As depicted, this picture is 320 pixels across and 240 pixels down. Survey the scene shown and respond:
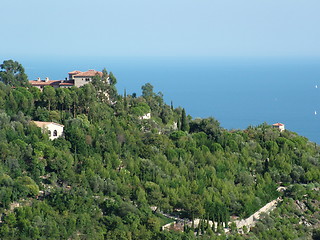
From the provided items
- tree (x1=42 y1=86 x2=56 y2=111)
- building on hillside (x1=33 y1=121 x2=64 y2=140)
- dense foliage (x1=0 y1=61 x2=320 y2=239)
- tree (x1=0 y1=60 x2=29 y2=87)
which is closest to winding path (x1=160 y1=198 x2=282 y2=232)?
dense foliage (x1=0 y1=61 x2=320 y2=239)

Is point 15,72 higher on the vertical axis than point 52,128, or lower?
higher

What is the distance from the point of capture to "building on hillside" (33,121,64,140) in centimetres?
4366

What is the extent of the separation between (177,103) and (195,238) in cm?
10284

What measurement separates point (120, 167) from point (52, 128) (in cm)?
532

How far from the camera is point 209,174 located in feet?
144

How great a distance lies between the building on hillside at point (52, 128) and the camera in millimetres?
A: 43656

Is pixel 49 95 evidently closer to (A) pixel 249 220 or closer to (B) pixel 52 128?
(B) pixel 52 128

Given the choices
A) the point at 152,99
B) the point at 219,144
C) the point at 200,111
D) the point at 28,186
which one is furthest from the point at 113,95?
the point at 200,111

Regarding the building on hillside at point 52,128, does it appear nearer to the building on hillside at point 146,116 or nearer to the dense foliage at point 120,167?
the dense foliage at point 120,167

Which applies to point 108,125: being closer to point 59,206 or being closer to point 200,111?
point 59,206

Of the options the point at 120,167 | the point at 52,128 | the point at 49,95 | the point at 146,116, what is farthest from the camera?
the point at 146,116

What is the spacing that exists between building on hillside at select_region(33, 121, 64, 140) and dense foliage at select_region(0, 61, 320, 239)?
1.79 feet

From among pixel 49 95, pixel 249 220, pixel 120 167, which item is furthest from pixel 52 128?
pixel 249 220

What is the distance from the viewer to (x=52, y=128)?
43.9 meters
